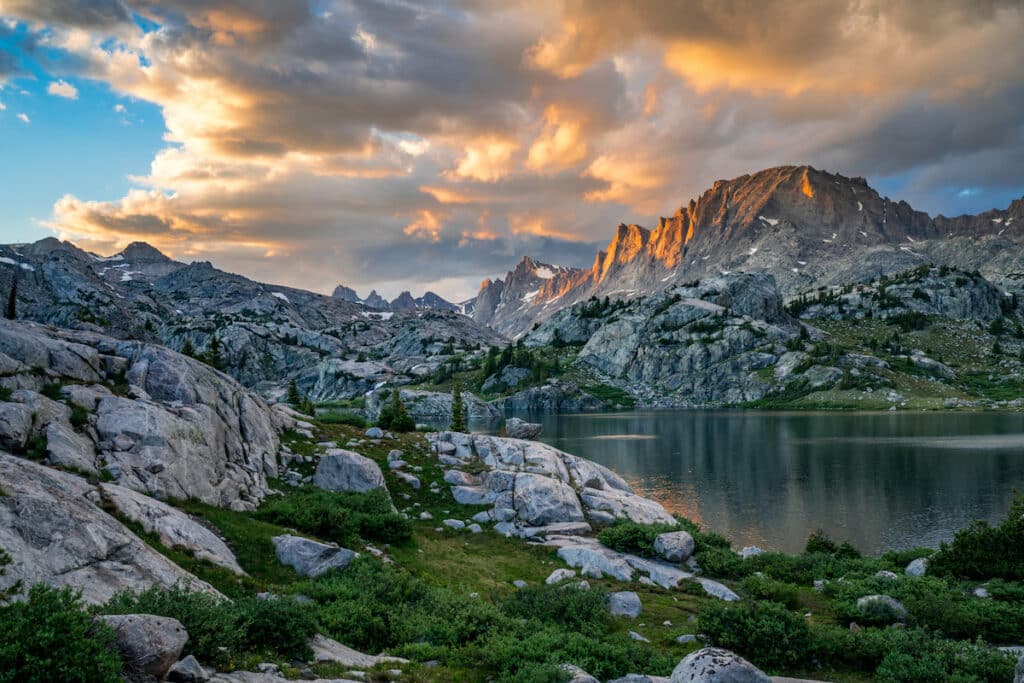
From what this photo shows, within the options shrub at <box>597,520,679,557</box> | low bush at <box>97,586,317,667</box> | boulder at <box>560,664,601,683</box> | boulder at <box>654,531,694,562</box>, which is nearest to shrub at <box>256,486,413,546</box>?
low bush at <box>97,586,317,667</box>

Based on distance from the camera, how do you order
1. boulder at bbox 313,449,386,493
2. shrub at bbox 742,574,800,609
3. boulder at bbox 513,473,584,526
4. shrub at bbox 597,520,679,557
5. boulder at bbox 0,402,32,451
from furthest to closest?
boulder at bbox 513,473,584,526
boulder at bbox 313,449,386,493
shrub at bbox 597,520,679,557
shrub at bbox 742,574,800,609
boulder at bbox 0,402,32,451

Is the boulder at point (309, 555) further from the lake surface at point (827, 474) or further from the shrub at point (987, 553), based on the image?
the lake surface at point (827, 474)

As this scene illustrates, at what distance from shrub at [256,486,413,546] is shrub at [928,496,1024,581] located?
31.2 m

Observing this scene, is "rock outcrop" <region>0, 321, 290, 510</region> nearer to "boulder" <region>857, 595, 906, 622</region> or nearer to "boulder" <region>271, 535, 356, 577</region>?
"boulder" <region>271, 535, 356, 577</region>

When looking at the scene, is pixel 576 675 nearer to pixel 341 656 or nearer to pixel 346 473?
pixel 341 656

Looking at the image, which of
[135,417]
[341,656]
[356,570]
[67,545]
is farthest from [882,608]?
[135,417]

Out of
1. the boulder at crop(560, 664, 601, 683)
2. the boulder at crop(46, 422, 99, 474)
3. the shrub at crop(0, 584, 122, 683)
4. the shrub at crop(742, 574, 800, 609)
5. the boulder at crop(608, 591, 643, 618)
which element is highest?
the boulder at crop(46, 422, 99, 474)

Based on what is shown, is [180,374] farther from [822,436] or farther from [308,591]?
[822,436]

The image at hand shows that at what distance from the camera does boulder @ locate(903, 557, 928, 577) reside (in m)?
32.0

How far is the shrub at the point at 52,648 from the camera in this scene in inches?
352

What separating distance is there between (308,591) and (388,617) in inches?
129

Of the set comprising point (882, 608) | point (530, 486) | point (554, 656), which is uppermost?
point (554, 656)

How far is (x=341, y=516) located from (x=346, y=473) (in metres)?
10.7

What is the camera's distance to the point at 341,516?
29.0 m
